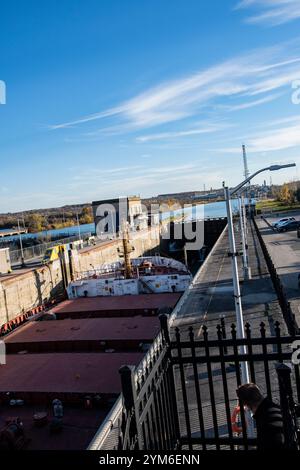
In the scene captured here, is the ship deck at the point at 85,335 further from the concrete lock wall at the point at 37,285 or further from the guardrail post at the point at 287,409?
the guardrail post at the point at 287,409

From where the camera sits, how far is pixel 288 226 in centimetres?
4919

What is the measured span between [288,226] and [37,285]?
30581mm

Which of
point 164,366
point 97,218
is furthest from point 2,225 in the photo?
point 164,366

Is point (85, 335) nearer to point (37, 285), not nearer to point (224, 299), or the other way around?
point (224, 299)

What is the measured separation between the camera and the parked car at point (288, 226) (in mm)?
48625

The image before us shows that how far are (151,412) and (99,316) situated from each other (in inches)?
906

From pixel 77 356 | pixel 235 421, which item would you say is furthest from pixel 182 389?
pixel 77 356

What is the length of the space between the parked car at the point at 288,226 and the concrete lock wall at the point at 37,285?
20080 millimetres

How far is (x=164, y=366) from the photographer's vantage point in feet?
16.1

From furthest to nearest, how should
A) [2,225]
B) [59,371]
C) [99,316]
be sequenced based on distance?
[2,225], [99,316], [59,371]

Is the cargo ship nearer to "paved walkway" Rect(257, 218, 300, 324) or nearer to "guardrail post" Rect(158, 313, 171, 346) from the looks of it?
"guardrail post" Rect(158, 313, 171, 346)

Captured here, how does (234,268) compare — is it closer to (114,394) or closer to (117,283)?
(114,394)

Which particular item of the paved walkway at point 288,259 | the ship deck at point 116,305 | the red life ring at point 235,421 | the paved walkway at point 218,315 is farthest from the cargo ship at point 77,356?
the paved walkway at point 288,259
